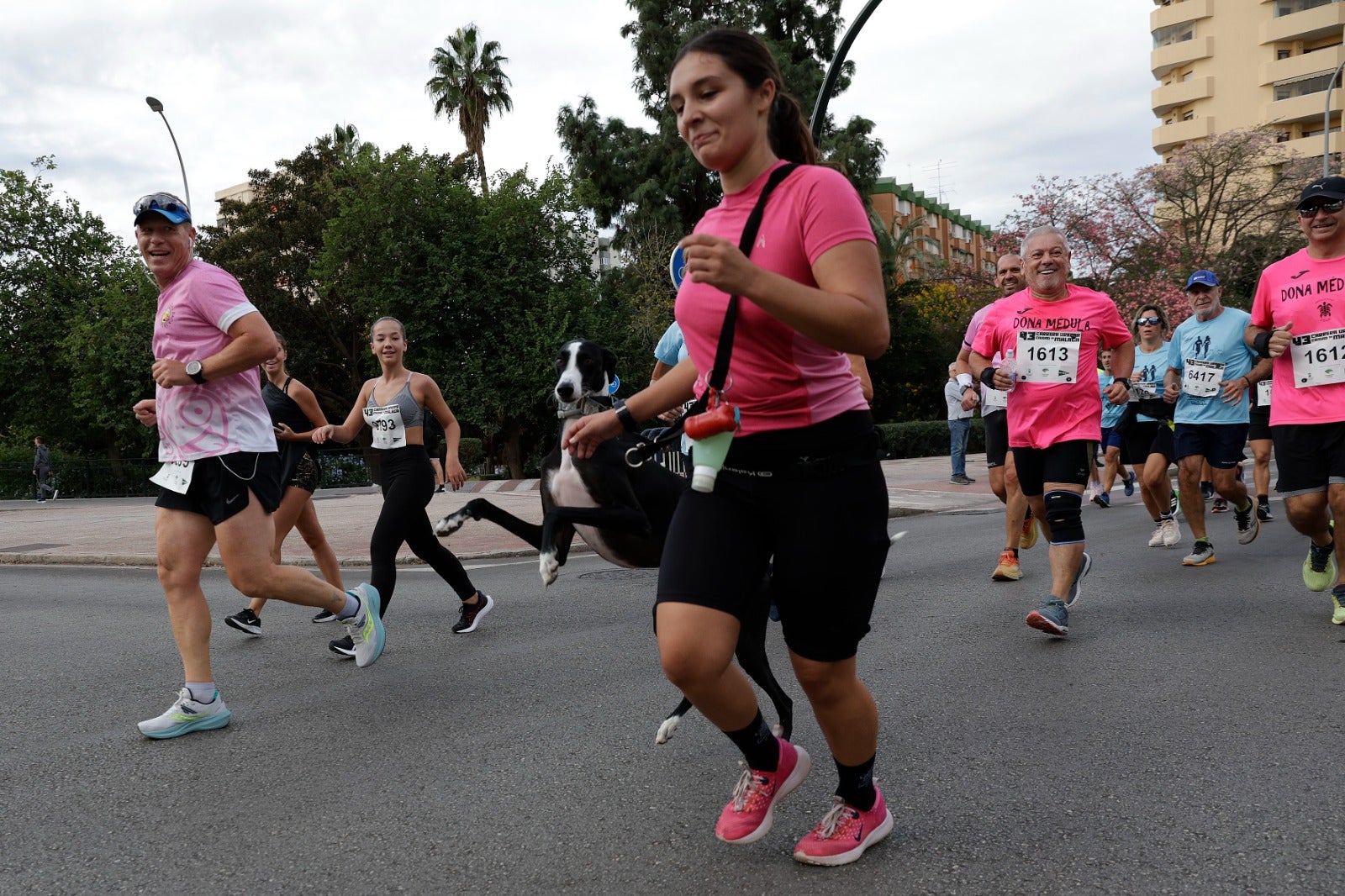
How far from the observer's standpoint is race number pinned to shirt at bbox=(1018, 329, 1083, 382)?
5863 millimetres

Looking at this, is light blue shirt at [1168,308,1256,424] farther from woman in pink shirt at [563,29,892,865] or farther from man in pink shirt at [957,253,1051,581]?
woman in pink shirt at [563,29,892,865]

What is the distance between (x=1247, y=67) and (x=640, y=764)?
222 feet

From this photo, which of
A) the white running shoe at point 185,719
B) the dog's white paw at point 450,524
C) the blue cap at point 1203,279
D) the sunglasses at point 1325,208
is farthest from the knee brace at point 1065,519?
the white running shoe at point 185,719

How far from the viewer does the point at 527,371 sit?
102ft

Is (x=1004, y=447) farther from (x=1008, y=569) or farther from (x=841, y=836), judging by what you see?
(x=841, y=836)

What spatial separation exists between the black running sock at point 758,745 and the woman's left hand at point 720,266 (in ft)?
3.90

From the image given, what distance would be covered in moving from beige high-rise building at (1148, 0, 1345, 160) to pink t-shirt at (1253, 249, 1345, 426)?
57.2 metres

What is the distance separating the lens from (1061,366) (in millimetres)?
5883

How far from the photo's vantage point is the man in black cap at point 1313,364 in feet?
17.9

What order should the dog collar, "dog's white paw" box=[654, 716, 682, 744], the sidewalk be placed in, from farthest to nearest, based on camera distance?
the sidewalk, the dog collar, "dog's white paw" box=[654, 716, 682, 744]

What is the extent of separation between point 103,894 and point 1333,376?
18.6 ft

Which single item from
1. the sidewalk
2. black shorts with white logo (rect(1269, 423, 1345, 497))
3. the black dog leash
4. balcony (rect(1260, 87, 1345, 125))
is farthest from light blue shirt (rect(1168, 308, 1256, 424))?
balcony (rect(1260, 87, 1345, 125))

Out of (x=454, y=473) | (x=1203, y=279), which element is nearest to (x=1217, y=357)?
(x=1203, y=279)

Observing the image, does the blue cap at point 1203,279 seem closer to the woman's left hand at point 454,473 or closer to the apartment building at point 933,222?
the woman's left hand at point 454,473
